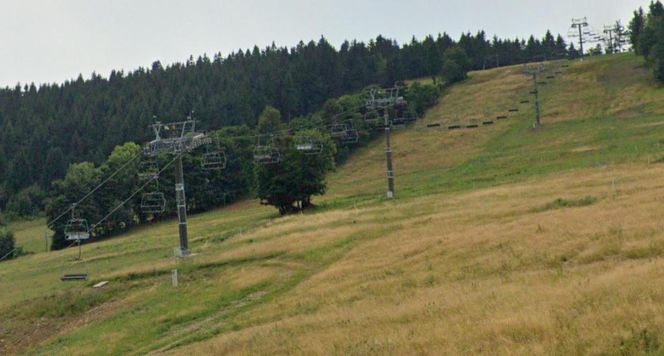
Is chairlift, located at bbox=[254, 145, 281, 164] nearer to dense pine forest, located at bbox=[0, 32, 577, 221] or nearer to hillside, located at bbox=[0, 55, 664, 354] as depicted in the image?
hillside, located at bbox=[0, 55, 664, 354]

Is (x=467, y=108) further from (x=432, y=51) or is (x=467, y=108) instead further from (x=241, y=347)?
(x=241, y=347)

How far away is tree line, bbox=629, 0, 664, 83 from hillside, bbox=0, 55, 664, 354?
41207mm

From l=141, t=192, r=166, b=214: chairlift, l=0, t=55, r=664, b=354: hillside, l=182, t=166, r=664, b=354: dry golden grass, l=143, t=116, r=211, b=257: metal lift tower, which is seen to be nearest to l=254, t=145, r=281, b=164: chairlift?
l=0, t=55, r=664, b=354: hillside

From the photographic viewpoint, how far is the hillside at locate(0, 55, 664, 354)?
17.9 m

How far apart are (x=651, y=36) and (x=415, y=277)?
129m

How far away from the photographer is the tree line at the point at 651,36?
118938mm

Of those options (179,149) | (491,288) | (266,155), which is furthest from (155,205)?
(491,288)

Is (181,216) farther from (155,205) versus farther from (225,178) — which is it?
(225,178)

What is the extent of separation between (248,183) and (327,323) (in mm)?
94072

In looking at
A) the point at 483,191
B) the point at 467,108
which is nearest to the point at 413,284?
the point at 483,191

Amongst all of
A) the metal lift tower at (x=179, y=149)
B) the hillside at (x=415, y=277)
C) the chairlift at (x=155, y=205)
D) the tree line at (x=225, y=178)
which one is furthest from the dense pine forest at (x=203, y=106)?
the metal lift tower at (x=179, y=149)

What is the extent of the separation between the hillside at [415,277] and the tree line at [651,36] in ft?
135

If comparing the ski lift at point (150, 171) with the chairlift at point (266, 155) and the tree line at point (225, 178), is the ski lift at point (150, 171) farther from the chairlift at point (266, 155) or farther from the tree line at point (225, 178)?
the tree line at point (225, 178)

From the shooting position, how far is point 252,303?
3356 centimetres
